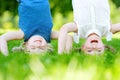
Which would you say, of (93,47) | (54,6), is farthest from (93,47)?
(54,6)

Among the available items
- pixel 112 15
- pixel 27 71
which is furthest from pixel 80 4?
pixel 112 15

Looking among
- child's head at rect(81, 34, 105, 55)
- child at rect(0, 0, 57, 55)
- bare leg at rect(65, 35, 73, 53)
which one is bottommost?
bare leg at rect(65, 35, 73, 53)

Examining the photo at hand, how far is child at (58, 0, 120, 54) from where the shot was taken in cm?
398

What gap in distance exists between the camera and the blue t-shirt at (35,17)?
418 centimetres

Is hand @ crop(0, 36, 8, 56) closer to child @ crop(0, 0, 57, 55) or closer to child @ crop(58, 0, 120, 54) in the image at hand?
child @ crop(0, 0, 57, 55)

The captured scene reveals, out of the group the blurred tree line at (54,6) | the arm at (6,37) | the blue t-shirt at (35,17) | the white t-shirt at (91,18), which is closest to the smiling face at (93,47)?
the white t-shirt at (91,18)

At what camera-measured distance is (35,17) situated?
4230 millimetres

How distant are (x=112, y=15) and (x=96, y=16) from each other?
3.77 metres

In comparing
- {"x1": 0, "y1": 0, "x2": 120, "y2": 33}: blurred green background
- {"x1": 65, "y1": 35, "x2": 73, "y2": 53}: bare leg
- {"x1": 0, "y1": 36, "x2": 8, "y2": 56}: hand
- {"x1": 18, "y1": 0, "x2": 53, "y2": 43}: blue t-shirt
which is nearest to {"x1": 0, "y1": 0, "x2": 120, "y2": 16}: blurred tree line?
{"x1": 0, "y1": 0, "x2": 120, "y2": 33}: blurred green background

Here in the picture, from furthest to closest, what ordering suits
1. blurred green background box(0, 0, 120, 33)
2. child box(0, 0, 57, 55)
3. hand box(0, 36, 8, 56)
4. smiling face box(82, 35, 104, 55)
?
1. blurred green background box(0, 0, 120, 33)
2. child box(0, 0, 57, 55)
3. hand box(0, 36, 8, 56)
4. smiling face box(82, 35, 104, 55)

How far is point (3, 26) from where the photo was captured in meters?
8.23

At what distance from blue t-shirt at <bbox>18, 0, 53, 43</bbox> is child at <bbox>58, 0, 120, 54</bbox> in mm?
236

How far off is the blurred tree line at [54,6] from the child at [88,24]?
408 cm

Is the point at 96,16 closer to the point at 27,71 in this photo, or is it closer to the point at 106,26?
the point at 106,26
